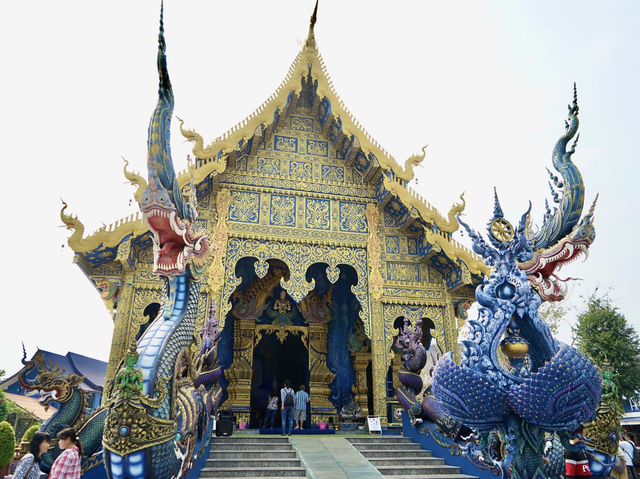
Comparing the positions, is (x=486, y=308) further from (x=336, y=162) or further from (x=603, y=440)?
(x=336, y=162)

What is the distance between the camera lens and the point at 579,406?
2.99 metres

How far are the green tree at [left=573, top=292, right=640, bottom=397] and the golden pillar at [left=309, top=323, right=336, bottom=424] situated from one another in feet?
31.4

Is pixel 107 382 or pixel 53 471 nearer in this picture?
pixel 53 471

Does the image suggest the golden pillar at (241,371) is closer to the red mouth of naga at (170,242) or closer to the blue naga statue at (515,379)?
the red mouth of naga at (170,242)

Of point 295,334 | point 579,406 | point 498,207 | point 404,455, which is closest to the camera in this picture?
point 579,406

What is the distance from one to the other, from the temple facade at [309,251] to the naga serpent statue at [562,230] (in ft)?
8.33

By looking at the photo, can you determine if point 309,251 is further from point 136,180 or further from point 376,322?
point 136,180

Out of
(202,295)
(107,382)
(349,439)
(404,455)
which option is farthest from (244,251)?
(404,455)

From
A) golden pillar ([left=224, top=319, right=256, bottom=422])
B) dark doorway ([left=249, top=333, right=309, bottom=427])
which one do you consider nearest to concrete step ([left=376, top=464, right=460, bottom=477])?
golden pillar ([left=224, top=319, right=256, bottom=422])

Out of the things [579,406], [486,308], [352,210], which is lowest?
[579,406]

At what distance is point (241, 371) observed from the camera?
366 inches

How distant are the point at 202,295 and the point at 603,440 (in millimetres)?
5928

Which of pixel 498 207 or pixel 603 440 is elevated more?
pixel 498 207

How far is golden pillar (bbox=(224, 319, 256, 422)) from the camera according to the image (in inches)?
354
